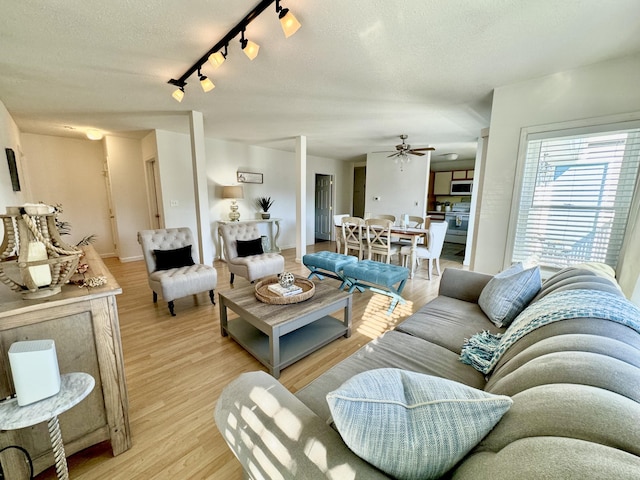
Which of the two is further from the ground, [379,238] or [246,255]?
[379,238]

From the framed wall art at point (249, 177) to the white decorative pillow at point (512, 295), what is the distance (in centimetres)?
502

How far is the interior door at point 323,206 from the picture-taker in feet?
24.9

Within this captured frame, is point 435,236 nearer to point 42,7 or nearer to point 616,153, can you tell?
point 616,153

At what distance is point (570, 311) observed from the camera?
41.7 inches

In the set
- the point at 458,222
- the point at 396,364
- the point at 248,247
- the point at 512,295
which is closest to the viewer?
the point at 396,364

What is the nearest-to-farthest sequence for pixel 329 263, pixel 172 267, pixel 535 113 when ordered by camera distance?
pixel 535 113
pixel 172 267
pixel 329 263

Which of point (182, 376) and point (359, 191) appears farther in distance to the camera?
point (359, 191)

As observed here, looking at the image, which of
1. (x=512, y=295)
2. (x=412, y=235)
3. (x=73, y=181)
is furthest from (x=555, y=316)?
(x=73, y=181)

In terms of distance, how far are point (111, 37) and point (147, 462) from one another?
2690 mm

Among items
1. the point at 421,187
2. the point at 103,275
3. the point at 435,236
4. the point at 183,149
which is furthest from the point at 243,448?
the point at 421,187

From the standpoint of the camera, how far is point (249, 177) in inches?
223

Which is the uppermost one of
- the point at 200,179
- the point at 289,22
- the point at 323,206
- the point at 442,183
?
the point at 289,22

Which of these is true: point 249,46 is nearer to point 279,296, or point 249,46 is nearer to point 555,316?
point 279,296

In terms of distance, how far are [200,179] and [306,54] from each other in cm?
237
